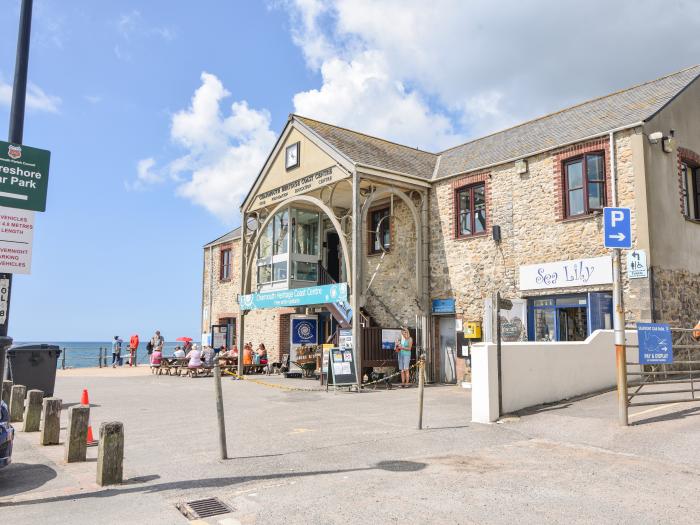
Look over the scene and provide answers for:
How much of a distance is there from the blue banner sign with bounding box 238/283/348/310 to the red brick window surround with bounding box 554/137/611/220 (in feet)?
19.6

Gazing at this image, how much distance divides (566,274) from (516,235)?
1857mm

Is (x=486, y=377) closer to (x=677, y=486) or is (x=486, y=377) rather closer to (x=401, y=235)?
(x=677, y=486)

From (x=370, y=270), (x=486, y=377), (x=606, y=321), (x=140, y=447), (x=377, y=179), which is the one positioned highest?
(x=377, y=179)

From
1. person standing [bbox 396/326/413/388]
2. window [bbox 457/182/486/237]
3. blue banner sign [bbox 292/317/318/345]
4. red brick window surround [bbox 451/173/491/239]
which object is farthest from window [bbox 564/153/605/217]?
blue banner sign [bbox 292/317/318/345]

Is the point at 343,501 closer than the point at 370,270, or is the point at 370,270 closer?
the point at 343,501

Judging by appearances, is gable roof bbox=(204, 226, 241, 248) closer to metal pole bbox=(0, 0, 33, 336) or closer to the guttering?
the guttering

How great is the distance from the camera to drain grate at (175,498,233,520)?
4910mm

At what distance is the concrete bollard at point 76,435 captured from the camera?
272 inches

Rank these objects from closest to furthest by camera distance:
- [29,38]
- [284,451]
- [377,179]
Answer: [29,38], [284,451], [377,179]

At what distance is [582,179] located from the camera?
14.0 metres

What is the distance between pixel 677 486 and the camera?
5.58 metres

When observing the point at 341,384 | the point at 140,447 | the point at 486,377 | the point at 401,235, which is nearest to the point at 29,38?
the point at 140,447

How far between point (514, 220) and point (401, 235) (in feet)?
13.4

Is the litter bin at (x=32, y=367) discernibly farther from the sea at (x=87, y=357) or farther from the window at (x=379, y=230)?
the window at (x=379, y=230)
